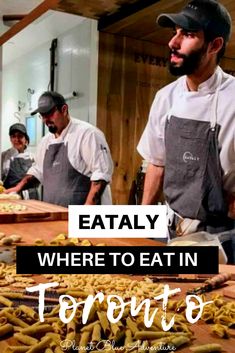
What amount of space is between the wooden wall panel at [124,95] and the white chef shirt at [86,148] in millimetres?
16

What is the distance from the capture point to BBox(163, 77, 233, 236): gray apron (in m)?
0.66

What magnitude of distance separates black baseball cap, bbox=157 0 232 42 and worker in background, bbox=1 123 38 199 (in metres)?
0.41

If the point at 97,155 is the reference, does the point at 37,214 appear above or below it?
below

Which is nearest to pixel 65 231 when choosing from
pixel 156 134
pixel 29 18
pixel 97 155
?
pixel 97 155

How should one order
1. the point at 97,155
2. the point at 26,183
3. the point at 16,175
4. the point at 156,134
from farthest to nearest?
1. the point at 16,175
2. the point at 26,183
3. the point at 97,155
4. the point at 156,134

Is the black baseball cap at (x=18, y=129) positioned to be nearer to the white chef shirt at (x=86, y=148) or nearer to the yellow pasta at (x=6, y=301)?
the white chef shirt at (x=86, y=148)

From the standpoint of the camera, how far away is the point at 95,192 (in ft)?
2.59

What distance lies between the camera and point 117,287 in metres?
0.53

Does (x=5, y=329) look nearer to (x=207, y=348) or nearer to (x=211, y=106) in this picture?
(x=207, y=348)

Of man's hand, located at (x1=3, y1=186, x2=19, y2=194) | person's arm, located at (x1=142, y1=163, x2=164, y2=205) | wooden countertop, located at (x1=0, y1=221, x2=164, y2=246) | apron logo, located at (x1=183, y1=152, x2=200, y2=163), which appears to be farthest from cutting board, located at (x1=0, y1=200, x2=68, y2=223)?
apron logo, located at (x1=183, y1=152, x2=200, y2=163)

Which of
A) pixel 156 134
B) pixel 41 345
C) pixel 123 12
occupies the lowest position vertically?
pixel 41 345

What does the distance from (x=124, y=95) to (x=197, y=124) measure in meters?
0.18


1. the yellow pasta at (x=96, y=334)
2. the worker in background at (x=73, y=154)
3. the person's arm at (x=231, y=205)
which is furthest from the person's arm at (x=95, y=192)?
the yellow pasta at (x=96, y=334)

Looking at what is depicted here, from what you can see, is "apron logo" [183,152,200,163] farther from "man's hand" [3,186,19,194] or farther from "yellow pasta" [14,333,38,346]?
"man's hand" [3,186,19,194]
